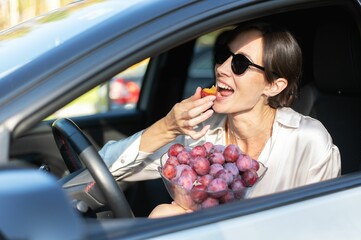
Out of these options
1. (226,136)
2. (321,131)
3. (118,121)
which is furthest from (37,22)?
(118,121)

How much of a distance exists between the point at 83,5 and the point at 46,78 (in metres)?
0.67

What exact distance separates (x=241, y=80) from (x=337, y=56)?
0.46m

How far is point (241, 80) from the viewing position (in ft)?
7.98

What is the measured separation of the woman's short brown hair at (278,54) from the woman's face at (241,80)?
0.8 inches

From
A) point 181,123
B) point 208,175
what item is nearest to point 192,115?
point 181,123

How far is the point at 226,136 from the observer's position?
106 inches

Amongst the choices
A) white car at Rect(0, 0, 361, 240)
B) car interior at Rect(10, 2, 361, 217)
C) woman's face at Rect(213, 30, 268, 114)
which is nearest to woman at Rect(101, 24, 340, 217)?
woman's face at Rect(213, 30, 268, 114)

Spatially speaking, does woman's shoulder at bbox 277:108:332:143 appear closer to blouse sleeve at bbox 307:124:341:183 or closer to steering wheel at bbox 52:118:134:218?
blouse sleeve at bbox 307:124:341:183

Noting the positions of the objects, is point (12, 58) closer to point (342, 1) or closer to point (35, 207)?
point (35, 207)

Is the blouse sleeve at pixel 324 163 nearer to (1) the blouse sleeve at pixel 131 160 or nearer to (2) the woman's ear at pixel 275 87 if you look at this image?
(2) the woman's ear at pixel 275 87

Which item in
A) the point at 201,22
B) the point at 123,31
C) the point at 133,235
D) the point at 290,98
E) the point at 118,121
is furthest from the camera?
the point at 118,121

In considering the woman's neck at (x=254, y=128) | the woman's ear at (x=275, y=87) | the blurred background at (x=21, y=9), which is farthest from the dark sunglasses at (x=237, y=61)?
the blurred background at (x=21, y=9)

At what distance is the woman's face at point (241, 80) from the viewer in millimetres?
2445

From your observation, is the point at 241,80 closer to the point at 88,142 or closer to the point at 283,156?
the point at 283,156
